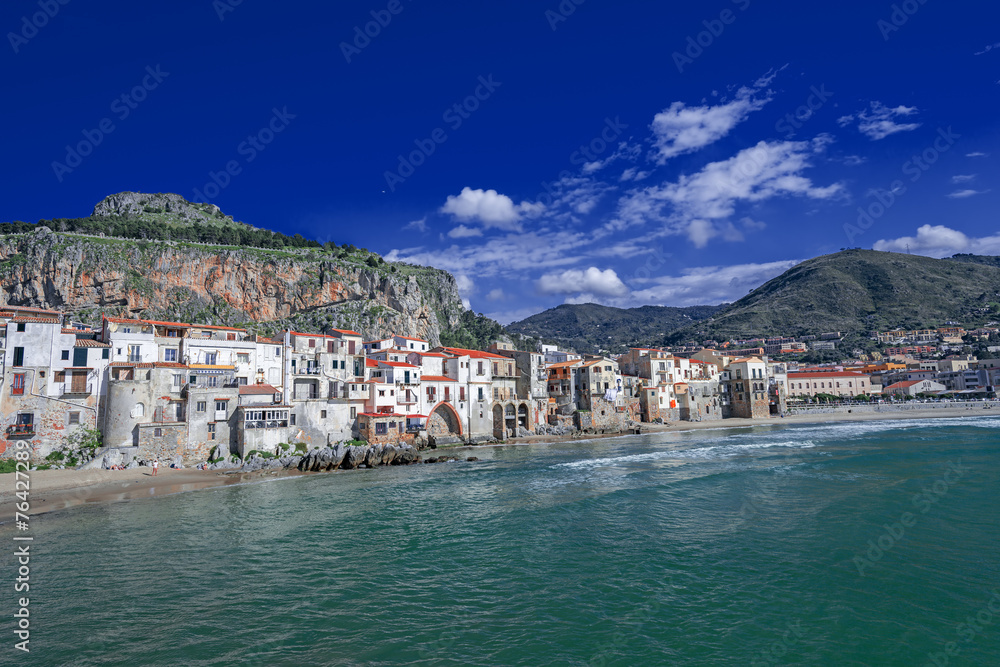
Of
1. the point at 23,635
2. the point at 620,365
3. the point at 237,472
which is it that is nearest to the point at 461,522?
the point at 23,635

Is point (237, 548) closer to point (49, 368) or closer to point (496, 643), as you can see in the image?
point (496, 643)

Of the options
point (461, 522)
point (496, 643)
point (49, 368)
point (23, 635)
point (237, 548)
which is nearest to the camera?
point (496, 643)

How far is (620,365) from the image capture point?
92312 millimetres

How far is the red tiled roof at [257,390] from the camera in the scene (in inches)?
1686

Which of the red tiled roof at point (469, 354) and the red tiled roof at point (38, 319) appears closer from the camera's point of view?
the red tiled roof at point (38, 319)

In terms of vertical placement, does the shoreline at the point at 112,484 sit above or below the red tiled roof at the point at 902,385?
below

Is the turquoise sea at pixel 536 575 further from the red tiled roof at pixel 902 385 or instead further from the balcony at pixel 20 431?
the red tiled roof at pixel 902 385

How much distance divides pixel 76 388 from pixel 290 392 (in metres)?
15.2

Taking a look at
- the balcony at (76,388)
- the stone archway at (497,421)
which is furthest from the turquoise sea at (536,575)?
the stone archway at (497,421)

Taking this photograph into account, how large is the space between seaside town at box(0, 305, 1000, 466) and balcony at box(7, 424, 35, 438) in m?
0.08

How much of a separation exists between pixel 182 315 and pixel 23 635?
98515 millimetres

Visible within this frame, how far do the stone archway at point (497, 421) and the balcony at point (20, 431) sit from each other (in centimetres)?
4171

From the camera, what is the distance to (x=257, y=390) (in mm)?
43594

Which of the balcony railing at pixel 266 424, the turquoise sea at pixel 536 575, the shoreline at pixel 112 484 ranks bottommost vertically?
the turquoise sea at pixel 536 575
